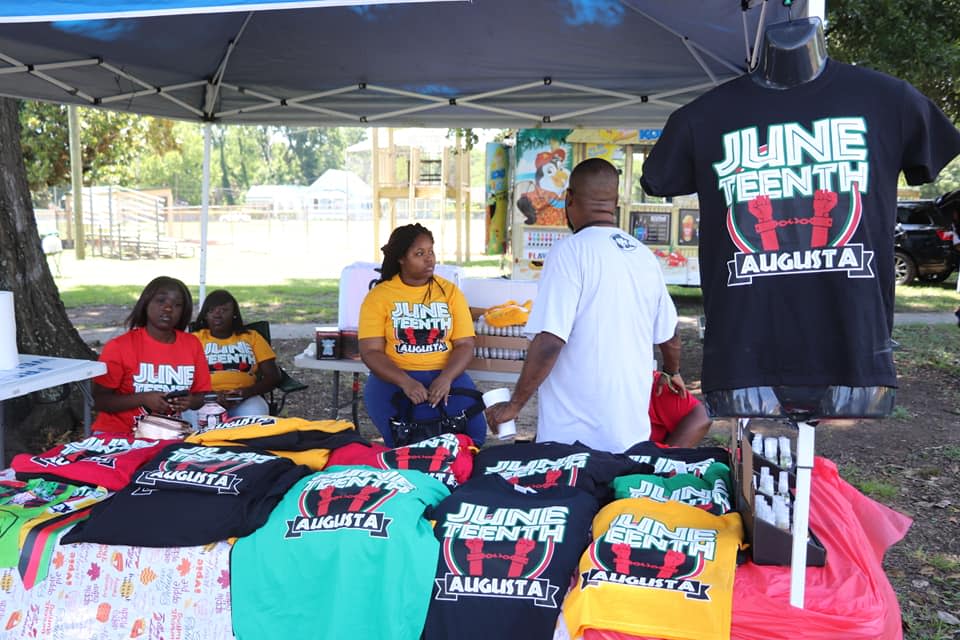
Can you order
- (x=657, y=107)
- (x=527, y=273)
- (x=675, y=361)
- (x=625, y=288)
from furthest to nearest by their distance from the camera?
(x=527, y=273)
(x=657, y=107)
(x=675, y=361)
(x=625, y=288)

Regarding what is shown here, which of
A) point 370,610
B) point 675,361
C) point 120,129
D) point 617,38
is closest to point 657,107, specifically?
point 617,38

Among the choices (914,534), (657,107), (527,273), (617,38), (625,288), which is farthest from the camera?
(527,273)

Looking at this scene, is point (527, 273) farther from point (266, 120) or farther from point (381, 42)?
point (381, 42)

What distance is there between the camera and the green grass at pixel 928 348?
8625mm

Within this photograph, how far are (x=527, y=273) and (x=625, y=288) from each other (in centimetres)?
905

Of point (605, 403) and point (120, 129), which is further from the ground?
point (120, 129)

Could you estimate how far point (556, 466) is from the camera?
101 inches

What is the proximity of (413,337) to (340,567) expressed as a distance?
2309mm

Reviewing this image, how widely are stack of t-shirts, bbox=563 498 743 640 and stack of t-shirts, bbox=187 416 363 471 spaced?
1.05 meters

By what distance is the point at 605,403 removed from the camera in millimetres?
3094

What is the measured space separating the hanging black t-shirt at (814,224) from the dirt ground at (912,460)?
2.10 meters

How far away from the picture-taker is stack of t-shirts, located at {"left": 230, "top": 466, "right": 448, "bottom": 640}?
2150 mm

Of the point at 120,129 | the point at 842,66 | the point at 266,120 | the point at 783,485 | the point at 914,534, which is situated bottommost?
the point at 914,534

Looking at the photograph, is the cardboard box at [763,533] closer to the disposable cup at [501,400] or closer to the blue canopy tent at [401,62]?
the disposable cup at [501,400]
